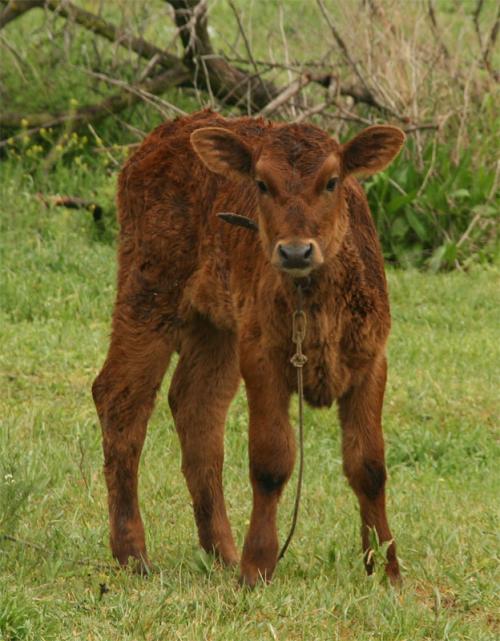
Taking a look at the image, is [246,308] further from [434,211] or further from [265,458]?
[434,211]

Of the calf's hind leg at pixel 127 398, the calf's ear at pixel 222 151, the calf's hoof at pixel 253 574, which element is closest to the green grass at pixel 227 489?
the calf's hoof at pixel 253 574

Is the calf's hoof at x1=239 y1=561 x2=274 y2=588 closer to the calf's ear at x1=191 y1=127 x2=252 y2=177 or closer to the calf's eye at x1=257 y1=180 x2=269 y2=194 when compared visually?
the calf's eye at x1=257 y1=180 x2=269 y2=194

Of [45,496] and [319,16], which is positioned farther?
[319,16]

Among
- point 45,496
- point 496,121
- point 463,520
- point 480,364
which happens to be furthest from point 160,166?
point 496,121

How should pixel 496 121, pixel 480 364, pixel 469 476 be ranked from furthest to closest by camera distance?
pixel 496 121 → pixel 480 364 → pixel 469 476

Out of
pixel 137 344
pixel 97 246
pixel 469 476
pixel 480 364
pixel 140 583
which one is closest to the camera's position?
pixel 140 583

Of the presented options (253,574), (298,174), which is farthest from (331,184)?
(253,574)

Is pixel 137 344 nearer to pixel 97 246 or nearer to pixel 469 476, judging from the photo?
pixel 469 476

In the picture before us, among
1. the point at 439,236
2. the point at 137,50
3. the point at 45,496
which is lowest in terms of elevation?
the point at 439,236

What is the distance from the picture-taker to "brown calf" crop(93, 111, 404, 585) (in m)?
6.37

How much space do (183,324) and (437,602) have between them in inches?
81.6

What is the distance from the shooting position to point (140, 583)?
645 cm

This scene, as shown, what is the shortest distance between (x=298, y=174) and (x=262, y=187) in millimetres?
180

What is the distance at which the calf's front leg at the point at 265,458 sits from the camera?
6.48 m
